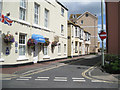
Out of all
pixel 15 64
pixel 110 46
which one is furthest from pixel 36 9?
pixel 110 46

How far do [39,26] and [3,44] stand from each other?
5095mm

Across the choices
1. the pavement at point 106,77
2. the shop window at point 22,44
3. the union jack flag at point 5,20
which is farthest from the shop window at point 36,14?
the pavement at point 106,77

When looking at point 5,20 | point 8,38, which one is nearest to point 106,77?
point 8,38

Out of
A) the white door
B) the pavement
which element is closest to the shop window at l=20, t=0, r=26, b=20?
the white door

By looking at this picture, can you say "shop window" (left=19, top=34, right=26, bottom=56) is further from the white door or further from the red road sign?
the red road sign

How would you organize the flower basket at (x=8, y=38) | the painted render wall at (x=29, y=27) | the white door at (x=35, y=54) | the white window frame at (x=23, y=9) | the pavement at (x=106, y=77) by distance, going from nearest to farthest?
the pavement at (x=106, y=77) → the flower basket at (x=8, y=38) → the painted render wall at (x=29, y=27) → the white window frame at (x=23, y=9) → the white door at (x=35, y=54)

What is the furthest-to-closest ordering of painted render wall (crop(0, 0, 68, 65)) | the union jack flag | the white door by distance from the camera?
1. the white door
2. painted render wall (crop(0, 0, 68, 65))
3. the union jack flag

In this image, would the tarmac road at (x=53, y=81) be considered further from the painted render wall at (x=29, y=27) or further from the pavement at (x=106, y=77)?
the painted render wall at (x=29, y=27)

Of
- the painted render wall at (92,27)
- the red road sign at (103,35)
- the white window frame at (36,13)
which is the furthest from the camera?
the painted render wall at (92,27)

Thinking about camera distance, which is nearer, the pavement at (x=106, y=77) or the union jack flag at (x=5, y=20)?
the pavement at (x=106, y=77)

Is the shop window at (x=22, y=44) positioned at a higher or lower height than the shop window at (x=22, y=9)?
lower

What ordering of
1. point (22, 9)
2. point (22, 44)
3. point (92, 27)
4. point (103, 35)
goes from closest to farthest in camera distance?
point (103, 35) < point (22, 44) < point (22, 9) < point (92, 27)

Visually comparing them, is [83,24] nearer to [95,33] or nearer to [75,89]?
[95,33]

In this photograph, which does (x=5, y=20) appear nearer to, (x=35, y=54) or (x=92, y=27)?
(x=35, y=54)
